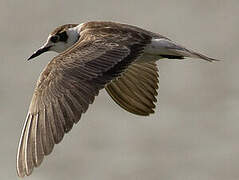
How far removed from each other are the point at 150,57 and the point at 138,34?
20 centimetres

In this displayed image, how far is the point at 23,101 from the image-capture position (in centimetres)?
1279

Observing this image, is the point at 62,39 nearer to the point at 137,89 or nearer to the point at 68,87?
the point at 137,89

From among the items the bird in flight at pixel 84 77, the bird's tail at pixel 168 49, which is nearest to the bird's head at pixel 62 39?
the bird in flight at pixel 84 77

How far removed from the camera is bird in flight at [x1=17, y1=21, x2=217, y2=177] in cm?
859

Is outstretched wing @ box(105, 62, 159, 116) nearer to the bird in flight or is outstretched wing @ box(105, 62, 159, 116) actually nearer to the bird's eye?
the bird in flight

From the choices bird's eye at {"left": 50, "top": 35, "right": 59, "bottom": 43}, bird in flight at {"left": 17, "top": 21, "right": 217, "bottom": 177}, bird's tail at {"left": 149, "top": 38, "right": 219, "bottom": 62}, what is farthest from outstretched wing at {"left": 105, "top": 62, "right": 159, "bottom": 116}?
bird's eye at {"left": 50, "top": 35, "right": 59, "bottom": 43}

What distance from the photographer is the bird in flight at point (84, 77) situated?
28.2ft

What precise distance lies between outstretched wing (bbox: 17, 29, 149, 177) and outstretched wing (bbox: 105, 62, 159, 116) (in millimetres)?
532

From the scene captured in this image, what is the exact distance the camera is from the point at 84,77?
903cm

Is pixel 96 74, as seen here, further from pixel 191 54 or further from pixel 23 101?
pixel 23 101

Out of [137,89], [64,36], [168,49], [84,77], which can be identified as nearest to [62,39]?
[64,36]

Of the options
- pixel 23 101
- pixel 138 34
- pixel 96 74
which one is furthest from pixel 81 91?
pixel 23 101

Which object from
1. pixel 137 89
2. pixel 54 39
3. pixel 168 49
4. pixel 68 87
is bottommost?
pixel 137 89

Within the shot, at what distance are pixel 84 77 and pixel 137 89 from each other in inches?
47.5
